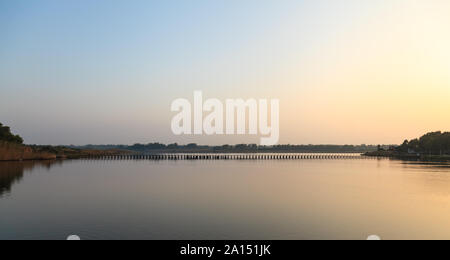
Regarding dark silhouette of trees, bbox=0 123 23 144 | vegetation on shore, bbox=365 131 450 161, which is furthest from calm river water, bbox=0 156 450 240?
vegetation on shore, bbox=365 131 450 161

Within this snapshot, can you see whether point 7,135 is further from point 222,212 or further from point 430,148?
point 430,148

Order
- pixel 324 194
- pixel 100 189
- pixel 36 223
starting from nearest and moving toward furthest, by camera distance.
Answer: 1. pixel 36 223
2. pixel 324 194
3. pixel 100 189

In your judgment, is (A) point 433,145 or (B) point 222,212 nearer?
(B) point 222,212

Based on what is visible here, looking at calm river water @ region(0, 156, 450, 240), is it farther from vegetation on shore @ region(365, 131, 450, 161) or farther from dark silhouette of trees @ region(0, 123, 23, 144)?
vegetation on shore @ region(365, 131, 450, 161)

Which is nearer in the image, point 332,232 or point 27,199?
point 332,232

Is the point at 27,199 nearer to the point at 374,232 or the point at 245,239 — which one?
the point at 245,239

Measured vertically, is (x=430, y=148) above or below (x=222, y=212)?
above

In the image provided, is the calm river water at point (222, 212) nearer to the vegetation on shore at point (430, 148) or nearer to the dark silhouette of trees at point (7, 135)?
the dark silhouette of trees at point (7, 135)

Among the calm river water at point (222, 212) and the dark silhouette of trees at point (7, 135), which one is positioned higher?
the dark silhouette of trees at point (7, 135)

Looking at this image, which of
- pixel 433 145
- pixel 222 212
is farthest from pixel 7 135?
pixel 433 145

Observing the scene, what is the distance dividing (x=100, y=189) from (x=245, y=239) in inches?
960

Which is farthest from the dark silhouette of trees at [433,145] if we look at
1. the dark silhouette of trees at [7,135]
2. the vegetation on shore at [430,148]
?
the dark silhouette of trees at [7,135]

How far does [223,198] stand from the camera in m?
31.9
